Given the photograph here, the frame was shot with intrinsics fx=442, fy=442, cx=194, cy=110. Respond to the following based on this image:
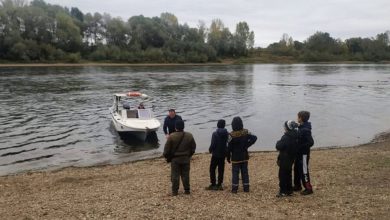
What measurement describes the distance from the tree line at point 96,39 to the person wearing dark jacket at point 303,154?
11431 centimetres

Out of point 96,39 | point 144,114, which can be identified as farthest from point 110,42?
point 144,114

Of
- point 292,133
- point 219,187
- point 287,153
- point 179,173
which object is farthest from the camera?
point 219,187

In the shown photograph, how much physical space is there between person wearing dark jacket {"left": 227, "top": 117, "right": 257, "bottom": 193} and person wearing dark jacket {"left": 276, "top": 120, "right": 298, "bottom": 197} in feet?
2.71

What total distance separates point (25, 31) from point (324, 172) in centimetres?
12427

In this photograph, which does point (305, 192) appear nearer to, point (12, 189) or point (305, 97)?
point (12, 189)

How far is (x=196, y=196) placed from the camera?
39.8ft

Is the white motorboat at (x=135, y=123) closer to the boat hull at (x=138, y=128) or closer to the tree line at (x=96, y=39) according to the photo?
the boat hull at (x=138, y=128)

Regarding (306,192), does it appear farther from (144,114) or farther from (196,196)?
(144,114)

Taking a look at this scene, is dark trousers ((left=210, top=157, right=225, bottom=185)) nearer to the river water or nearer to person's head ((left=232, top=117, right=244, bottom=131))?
Answer: person's head ((left=232, top=117, right=244, bottom=131))

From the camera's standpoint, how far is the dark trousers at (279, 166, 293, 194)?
38.3ft

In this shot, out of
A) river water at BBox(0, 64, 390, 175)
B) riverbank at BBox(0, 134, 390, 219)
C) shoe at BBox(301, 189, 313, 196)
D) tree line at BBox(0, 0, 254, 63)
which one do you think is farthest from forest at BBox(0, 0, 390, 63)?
shoe at BBox(301, 189, 313, 196)

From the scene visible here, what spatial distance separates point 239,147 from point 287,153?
4.26ft

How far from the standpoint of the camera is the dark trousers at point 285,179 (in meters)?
11.7

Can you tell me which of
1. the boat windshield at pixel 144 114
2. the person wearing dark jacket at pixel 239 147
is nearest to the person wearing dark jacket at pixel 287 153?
the person wearing dark jacket at pixel 239 147
